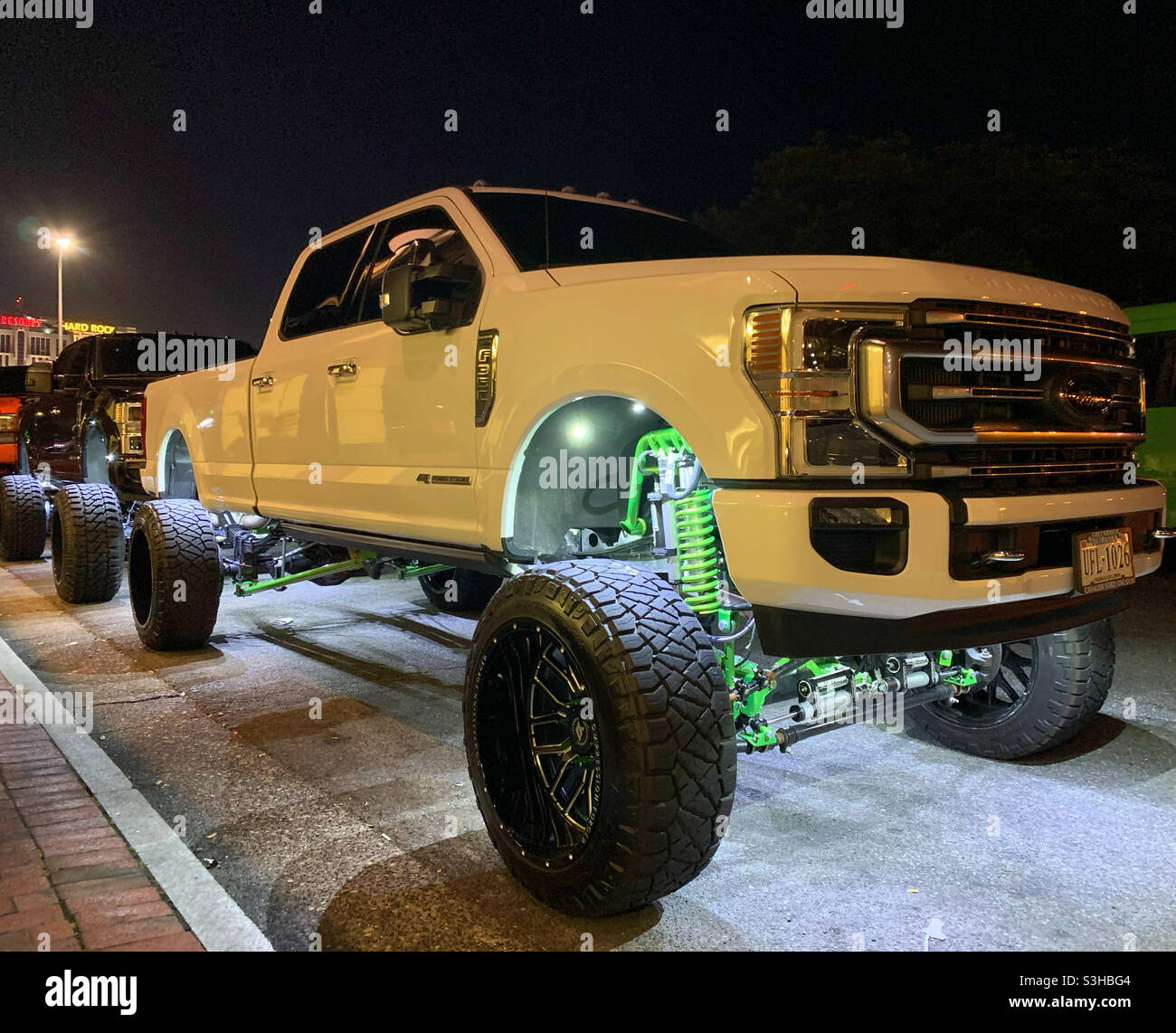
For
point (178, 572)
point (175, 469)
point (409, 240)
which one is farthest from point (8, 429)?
point (409, 240)

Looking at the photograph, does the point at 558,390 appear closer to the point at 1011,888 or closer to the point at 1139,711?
the point at 1011,888

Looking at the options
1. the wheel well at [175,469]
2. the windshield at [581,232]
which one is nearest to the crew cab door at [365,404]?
the windshield at [581,232]

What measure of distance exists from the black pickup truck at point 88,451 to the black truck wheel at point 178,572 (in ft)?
3.45

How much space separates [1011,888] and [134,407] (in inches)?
297

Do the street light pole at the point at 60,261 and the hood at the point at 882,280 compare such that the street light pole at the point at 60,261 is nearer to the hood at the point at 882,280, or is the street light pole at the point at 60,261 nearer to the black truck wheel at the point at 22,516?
the black truck wheel at the point at 22,516

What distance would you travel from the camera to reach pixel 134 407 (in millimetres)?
8211

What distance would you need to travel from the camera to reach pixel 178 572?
5.91m

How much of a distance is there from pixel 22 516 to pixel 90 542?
144 inches

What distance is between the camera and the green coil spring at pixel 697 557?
3.02 m

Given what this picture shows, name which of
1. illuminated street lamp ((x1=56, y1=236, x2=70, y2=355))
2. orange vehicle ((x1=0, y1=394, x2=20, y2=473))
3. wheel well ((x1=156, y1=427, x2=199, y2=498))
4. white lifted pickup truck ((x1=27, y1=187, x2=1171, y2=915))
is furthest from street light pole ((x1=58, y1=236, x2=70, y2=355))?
white lifted pickup truck ((x1=27, y1=187, x2=1171, y2=915))

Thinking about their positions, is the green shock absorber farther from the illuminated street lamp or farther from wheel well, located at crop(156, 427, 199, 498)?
the illuminated street lamp

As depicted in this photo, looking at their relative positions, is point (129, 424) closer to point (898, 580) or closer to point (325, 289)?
point (325, 289)
